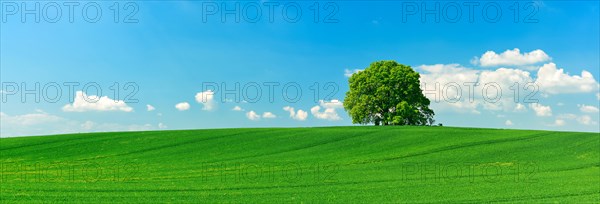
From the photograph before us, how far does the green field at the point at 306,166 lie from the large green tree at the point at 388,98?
854 cm

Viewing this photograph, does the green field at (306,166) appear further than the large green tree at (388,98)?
No

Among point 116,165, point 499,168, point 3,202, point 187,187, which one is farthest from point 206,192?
point 499,168

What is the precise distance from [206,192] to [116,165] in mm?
14668

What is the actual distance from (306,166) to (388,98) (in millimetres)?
25368

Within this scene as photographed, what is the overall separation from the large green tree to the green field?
854cm

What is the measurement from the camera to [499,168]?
30594 millimetres

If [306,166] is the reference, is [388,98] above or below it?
above

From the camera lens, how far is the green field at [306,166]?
21.3 metres

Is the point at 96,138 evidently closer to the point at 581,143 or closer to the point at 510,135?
the point at 510,135

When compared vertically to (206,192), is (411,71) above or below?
above

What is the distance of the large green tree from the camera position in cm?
5419

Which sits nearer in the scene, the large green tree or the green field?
the green field

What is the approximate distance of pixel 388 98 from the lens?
5459 cm

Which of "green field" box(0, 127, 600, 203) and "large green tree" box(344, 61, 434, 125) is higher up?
"large green tree" box(344, 61, 434, 125)
